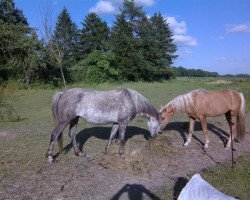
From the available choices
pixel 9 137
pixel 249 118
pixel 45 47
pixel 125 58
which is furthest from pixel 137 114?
pixel 125 58

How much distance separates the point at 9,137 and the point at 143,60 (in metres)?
34.0

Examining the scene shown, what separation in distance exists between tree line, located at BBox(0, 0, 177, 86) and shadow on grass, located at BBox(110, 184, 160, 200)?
23.0 metres

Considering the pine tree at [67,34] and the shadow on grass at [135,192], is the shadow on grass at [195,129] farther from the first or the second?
the pine tree at [67,34]

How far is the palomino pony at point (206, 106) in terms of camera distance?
863 centimetres

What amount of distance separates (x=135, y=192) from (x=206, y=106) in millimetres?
3741

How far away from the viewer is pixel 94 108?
7547 mm

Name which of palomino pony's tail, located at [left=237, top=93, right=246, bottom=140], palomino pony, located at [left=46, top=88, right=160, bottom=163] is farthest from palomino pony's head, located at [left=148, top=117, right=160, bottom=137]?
palomino pony's tail, located at [left=237, top=93, right=246, bottom=140]

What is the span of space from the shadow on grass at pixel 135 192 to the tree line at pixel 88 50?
23.0 metres

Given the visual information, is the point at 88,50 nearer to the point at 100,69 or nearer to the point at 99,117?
the point at 100,69

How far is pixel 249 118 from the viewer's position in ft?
44.0

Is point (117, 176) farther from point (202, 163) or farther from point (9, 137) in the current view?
point (9, 137)

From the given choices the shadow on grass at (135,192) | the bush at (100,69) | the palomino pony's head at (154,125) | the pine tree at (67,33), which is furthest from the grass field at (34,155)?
the pine tree at (67,33)

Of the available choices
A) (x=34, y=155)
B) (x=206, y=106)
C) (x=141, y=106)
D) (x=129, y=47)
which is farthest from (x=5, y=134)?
(x=129, y=47)

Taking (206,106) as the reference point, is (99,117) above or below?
below
